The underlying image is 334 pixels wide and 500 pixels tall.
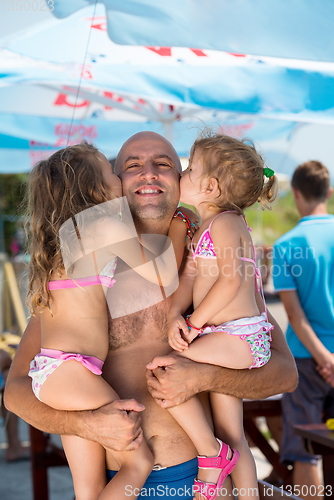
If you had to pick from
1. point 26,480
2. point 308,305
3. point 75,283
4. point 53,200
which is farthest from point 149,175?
point 26,480

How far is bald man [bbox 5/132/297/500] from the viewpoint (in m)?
1.46

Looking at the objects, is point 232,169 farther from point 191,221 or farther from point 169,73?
point 169,73

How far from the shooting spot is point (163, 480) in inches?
61.9

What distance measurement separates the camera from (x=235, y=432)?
1.69 meters

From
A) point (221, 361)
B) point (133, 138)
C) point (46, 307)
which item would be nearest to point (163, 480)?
point (221, 361)

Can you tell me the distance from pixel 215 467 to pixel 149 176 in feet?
3.46

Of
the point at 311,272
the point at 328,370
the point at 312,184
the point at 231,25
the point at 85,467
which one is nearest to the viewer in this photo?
the point at 85,467

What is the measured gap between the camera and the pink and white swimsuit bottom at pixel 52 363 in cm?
148

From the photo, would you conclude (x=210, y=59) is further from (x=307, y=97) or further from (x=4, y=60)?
(x=4, y=60)

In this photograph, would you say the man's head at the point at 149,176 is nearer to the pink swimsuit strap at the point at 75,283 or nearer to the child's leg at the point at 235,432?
the pink swimsuit strap at the point at 75,283

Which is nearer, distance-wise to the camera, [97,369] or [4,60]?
[97,369]

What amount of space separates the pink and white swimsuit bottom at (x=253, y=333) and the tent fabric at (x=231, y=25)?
1.20 m

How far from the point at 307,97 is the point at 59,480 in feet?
11.6

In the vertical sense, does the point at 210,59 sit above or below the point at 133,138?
above
